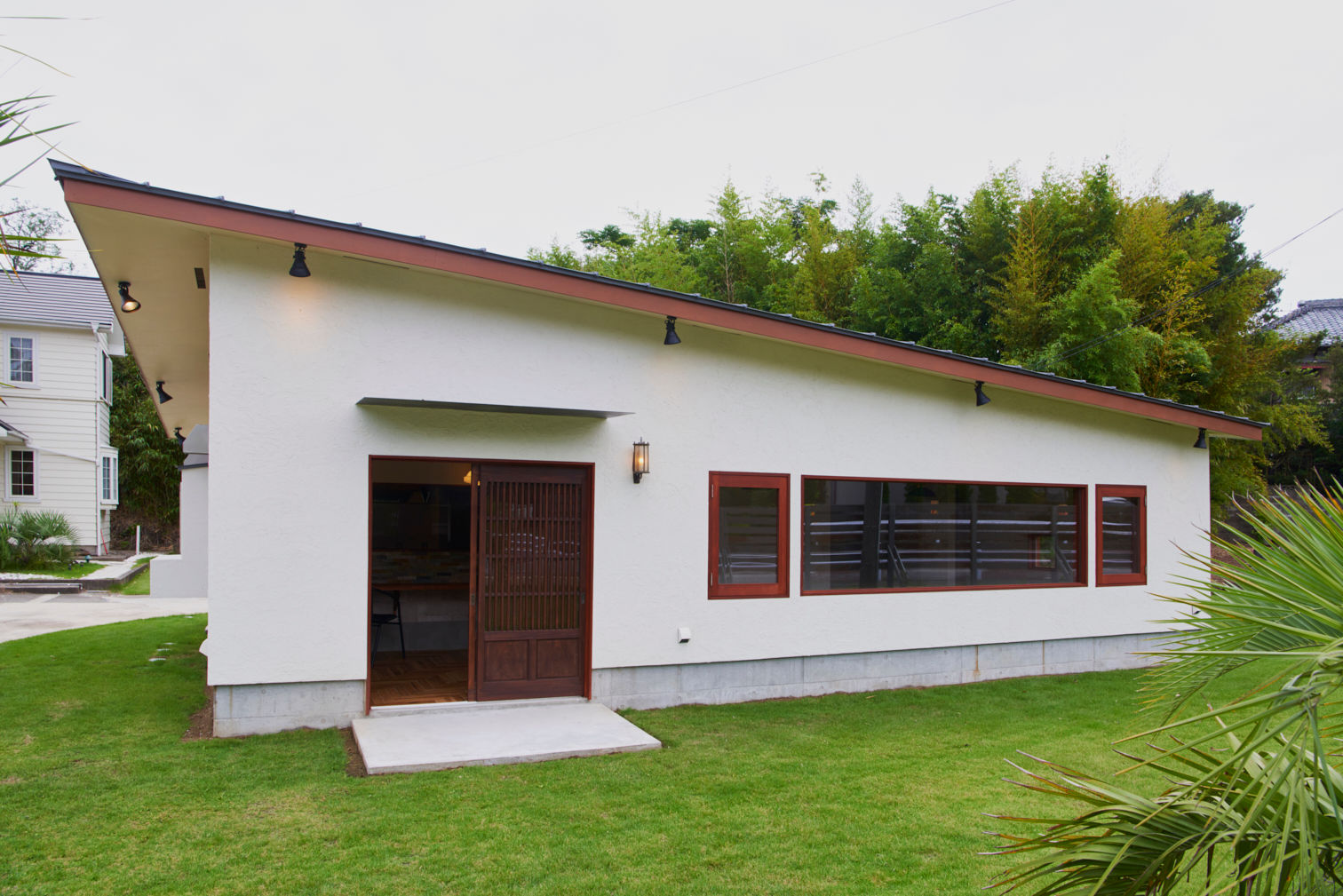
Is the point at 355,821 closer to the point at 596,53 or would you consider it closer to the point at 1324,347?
the point at 596,53

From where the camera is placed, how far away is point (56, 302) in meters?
23.5

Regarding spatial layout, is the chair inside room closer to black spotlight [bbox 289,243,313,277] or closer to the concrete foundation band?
the concrete foundation band

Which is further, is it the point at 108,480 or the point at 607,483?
the point at 108,480

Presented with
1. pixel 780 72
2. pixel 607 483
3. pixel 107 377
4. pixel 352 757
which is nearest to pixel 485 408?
pixel 607 483

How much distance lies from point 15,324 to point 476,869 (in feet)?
76.9

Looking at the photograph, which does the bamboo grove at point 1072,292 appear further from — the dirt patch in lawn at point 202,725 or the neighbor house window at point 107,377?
the neighbor house window at point 107,377

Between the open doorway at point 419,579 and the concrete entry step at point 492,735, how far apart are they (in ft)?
2.28

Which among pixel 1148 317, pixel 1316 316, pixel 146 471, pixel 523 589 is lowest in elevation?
pixel 523 589

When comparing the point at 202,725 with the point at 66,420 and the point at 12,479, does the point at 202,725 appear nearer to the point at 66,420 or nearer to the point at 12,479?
the point at 12,479

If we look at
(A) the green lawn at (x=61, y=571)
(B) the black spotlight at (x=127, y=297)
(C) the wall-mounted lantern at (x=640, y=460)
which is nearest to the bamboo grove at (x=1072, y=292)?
(C) the wall-mounted lantern at (x=640, y=460)

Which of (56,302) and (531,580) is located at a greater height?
(56,302)

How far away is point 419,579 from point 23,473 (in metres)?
16.8

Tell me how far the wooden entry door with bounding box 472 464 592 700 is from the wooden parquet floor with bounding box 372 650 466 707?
547 millimetres

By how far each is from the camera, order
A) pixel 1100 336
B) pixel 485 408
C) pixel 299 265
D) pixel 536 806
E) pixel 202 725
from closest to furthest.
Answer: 1. pixel 536 806
2. pixel 299 265
3. pixel 202 725
4. pixel 485 408
5. pixel 1100 336
